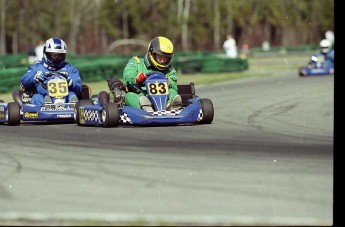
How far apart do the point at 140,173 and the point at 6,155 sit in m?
2.15

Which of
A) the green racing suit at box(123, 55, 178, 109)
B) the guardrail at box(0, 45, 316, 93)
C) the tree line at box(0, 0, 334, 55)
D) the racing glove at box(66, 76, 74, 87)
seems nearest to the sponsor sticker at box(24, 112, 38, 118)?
the racing glove at box(66, 76, 74, 87)

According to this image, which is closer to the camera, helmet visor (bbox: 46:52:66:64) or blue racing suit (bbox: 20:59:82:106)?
blue racing suit (bbox: 20:59:82:106)

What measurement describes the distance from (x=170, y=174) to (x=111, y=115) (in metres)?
4.66

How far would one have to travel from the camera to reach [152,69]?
44.0 ft

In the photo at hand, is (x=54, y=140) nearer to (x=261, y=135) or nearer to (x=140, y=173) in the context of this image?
(x=261, y=135)

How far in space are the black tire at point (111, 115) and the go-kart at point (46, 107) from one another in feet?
3.94

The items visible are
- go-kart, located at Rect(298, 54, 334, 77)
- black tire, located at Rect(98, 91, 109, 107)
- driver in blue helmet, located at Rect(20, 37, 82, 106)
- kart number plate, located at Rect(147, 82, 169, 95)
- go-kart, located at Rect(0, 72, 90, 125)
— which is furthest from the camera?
go-kart, located at Rect(298, 54, 334, 77)

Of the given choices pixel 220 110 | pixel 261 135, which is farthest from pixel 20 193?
pixel 220 110

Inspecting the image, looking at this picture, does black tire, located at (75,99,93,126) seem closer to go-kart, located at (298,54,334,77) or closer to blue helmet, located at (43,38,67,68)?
blue helmet, located at (43,38,67,68)

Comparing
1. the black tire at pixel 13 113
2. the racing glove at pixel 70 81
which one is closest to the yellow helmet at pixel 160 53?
the racing glove at pixel 70 81

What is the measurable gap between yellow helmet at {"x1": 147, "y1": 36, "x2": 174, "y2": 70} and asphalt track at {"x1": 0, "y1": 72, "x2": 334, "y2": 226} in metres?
1.13

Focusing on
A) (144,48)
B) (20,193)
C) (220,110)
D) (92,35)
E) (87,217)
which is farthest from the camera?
(92,35)

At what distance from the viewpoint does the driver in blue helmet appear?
14188 mm

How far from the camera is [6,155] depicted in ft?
31.4
